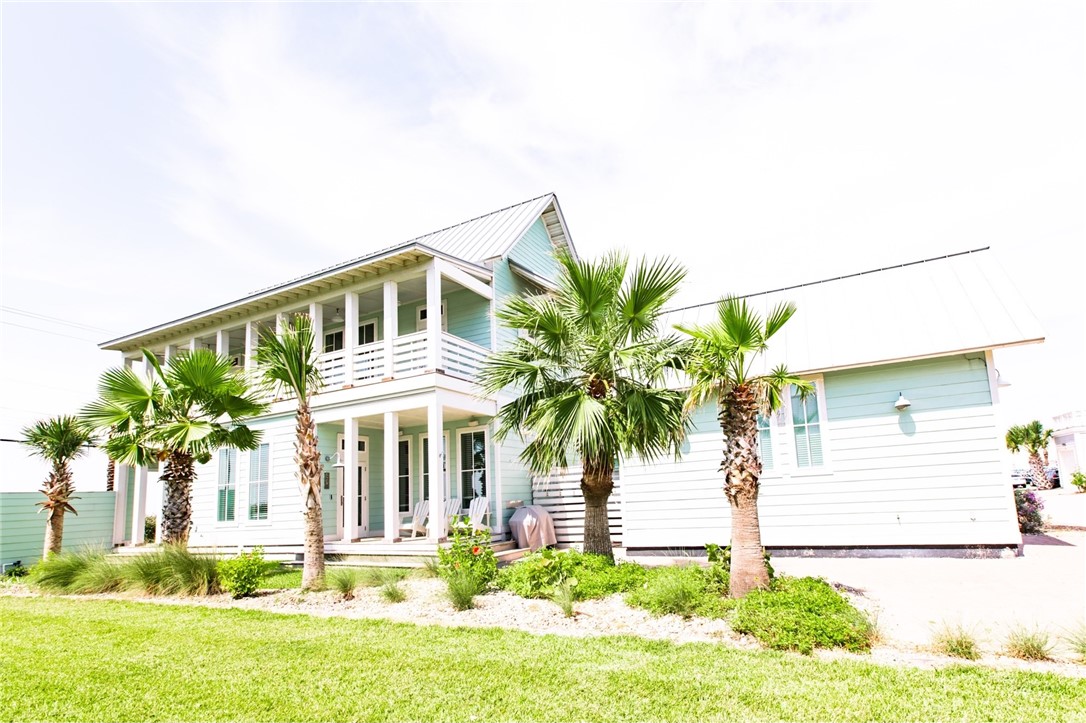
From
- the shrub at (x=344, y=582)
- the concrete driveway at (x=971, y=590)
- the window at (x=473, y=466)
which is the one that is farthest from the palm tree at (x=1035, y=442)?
the shrub at (x=344, y=582)

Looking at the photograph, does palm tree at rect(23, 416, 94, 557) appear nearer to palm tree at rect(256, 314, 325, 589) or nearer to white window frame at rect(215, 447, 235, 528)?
white window frame at rect(215, 447, 235, 528)

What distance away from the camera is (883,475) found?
36.2ft

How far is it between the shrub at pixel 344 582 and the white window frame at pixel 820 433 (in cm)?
818

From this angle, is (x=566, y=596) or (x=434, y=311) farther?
(x=434, y=311)

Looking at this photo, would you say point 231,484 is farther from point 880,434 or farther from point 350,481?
point 880,434

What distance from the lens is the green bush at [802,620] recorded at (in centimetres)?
537

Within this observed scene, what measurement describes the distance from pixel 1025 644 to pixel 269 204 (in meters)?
17.7

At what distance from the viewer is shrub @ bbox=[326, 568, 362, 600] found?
29.5ft

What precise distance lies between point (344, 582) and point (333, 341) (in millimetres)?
9867

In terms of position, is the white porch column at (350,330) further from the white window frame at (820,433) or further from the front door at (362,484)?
the white window frame at (820,433)

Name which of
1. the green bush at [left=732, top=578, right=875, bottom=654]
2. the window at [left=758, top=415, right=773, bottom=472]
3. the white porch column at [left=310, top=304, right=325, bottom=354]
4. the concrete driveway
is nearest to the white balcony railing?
the white porch column at [left=310, top=304, right=325, bottom=354]

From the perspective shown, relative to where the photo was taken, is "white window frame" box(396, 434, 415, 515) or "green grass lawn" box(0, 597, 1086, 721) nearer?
"green grass lawn" box(0, 597, 1086, 721)

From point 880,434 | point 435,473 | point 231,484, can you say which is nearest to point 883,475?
point 880,434

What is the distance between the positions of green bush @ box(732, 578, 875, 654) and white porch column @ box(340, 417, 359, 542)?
9.52m
